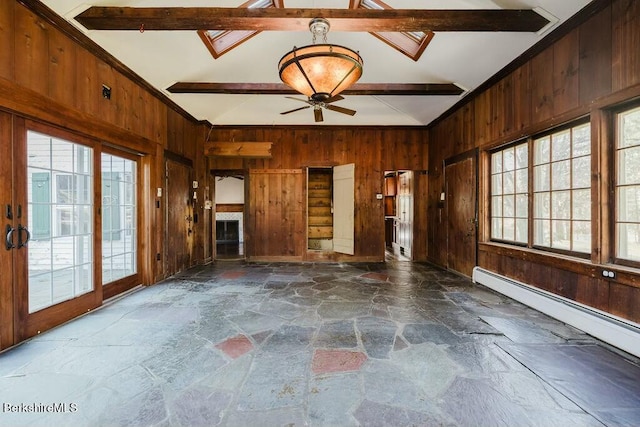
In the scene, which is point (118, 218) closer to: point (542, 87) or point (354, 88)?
point (354, 88)

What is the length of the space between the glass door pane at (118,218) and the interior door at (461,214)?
5595mm

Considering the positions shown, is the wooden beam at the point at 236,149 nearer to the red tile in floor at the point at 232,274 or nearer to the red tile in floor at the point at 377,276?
the red tile in floor at the point at 232,274

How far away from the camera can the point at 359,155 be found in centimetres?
678

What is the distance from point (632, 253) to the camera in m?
2.62

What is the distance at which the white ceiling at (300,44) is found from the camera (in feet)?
10.8

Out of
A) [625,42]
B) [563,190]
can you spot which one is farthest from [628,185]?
[625,42]

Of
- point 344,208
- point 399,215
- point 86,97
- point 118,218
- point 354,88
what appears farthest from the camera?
point 399,215

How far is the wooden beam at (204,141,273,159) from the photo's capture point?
21.0 feet

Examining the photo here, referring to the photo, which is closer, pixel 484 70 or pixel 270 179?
pixel 484 70

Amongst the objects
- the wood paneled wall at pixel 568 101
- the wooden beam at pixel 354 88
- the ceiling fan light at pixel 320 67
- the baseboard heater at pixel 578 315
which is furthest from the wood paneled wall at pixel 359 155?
the ceiling fan light at pixel 320 67

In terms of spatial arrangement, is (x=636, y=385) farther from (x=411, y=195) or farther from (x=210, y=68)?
(x=210, y=68)

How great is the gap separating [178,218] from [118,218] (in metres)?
1.37

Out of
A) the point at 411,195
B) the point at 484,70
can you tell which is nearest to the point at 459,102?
the point at 484,70

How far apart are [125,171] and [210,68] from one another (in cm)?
213
